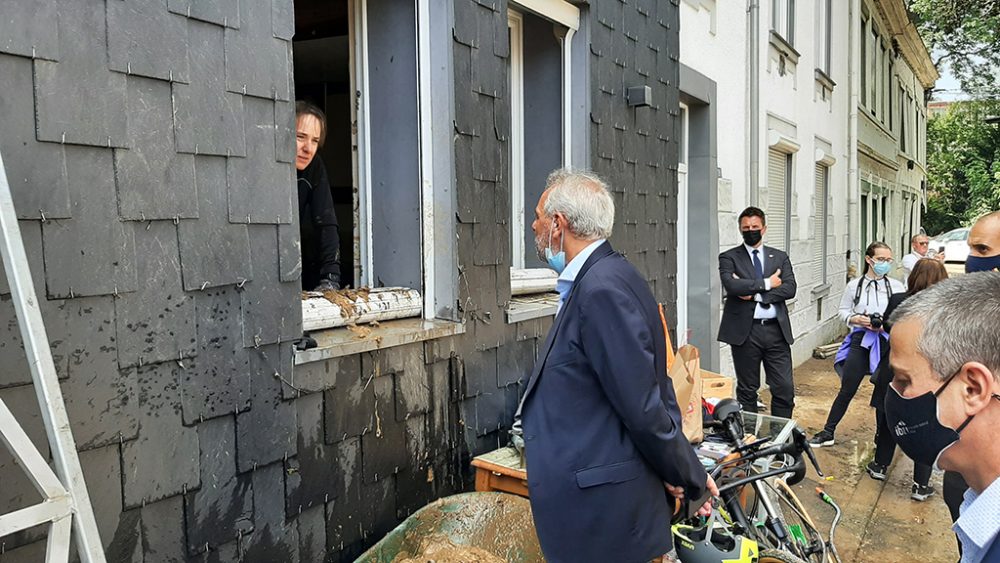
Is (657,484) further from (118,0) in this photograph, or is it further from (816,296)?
(816,296)

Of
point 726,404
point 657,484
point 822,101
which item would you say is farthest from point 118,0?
point 822,101

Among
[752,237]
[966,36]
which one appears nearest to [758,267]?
[752,237]

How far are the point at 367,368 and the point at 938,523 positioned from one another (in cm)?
404

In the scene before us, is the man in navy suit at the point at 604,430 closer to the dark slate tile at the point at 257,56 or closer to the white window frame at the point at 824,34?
the dark slate tile at the point at 257,56

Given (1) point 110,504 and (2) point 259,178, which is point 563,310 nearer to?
(2) point 259,178

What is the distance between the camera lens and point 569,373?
238cm

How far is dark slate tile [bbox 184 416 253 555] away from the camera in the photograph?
8.10 feet

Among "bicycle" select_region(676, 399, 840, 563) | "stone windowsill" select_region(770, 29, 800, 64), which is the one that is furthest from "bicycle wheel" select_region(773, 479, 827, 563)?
"stone windowsill" select_region(770, 29, 800, 64)

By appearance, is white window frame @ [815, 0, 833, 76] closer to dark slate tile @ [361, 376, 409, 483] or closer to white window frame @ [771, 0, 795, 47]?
white window frame @ [771, 0, 795, 47]

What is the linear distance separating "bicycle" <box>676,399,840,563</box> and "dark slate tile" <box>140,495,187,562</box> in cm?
204

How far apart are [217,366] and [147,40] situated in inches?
40.3

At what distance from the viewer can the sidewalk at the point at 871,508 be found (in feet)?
15.1

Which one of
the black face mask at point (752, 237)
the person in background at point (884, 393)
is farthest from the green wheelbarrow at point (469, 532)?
the black face mask at point (752, 237)

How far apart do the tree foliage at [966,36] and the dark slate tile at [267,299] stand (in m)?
23.8
